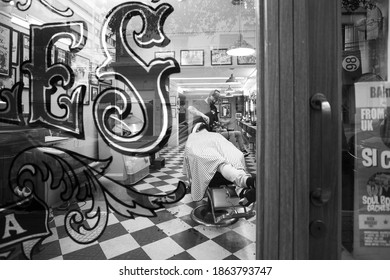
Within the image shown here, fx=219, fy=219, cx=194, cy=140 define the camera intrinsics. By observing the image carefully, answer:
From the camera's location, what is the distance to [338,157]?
737mm

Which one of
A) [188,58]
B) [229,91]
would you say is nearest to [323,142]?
[188,58]

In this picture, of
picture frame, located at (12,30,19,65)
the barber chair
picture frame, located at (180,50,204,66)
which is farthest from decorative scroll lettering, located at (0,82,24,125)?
the barber chair

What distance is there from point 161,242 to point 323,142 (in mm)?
1959

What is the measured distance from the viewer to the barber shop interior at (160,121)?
71cm

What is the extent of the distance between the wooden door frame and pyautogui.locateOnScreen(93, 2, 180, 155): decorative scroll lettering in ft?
1.99

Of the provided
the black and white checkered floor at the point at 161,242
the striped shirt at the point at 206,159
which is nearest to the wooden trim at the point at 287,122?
the black and white checkered floor at the point at 161,242

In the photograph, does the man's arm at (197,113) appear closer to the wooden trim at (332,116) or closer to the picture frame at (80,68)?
the picture frame at (80,68)

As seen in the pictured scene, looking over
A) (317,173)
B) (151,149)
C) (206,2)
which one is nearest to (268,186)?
(317,173)

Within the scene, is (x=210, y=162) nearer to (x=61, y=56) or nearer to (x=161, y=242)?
(x=161, y=242)

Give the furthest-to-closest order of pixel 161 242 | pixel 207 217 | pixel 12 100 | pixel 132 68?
pixel 207 217 < pixel 161 242 < pixel 132 68 < pixel 12 100

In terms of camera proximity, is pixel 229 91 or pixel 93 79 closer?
pixel 93 79

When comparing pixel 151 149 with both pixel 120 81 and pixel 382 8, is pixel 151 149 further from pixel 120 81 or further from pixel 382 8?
pixel 382 8

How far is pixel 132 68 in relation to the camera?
1216 millimetres

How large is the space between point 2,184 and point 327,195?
158cm
